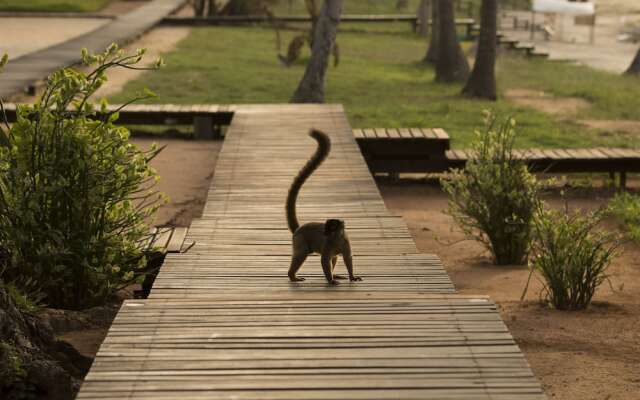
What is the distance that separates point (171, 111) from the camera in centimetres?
1550

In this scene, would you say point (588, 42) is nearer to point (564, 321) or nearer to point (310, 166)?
point (564, 321)

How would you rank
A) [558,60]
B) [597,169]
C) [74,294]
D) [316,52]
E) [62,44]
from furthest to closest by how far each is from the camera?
1. [558,60]
2. [62,44]
3. [316,52]
4. [597,169]
5. [74,294]

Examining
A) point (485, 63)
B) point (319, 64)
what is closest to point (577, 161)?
point (319, 64)

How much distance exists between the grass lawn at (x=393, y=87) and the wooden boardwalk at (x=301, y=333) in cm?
941

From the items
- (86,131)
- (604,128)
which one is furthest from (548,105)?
(86,131)

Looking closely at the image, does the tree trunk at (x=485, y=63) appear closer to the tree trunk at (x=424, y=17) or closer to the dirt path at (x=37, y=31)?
the dirt path at (x=37, y=31)

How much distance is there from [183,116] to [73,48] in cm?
1168

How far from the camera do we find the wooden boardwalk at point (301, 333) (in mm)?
4176

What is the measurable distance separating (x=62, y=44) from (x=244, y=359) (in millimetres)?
24182

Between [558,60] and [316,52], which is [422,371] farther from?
[558,60]

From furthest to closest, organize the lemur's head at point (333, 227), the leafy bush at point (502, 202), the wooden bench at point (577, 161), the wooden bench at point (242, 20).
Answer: the wooden bench at point (242, 20) → the wooden bench at point (577, 161) → the leafy bush at point (502, 202) → the lemur's head at point (333, 227)

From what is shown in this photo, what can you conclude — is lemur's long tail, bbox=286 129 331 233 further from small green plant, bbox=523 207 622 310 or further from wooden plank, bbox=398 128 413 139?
wooden plank, bbox=398 128 413 139

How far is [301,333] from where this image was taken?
4777mm

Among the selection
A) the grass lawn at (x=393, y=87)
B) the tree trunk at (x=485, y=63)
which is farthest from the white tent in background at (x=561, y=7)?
the tree trunk at (x=485, y=63)
